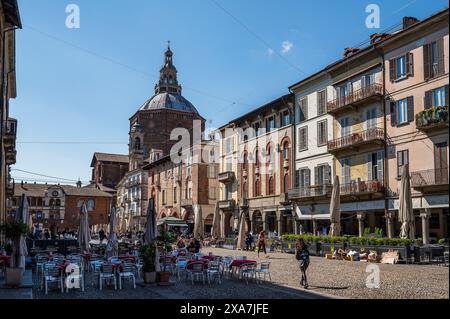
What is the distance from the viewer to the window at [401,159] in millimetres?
29500

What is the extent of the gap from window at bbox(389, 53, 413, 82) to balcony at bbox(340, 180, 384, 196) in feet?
21.6

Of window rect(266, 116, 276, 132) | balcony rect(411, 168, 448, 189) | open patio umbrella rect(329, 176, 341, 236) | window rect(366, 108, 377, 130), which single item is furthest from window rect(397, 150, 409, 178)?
window rect(266, 116, 276, 132)

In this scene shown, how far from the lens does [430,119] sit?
27.0 m

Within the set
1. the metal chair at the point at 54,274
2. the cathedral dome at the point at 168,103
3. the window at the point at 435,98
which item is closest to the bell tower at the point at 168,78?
the cathedral dome at the point at 168,103

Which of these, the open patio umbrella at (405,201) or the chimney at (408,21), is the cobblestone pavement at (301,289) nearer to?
the open patio umbrella at (405,201)

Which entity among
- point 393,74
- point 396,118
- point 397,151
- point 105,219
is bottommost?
point 105,219

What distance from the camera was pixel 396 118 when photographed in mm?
Result: 30312

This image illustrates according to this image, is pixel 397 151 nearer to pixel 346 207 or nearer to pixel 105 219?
pixel 346 207

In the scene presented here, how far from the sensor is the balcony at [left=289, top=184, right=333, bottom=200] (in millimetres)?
35969

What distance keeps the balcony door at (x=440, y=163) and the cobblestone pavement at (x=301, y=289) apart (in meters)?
8.59

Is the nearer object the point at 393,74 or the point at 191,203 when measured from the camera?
the point at 393,74
